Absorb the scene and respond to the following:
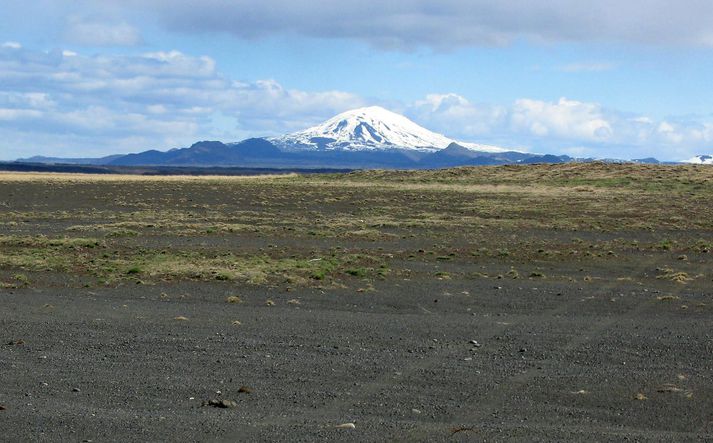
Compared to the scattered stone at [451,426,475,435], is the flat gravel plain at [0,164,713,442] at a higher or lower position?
lower

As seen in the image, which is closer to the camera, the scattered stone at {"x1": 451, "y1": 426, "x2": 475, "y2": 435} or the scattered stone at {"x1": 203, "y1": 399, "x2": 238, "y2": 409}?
the scattered stone at {"x1": 451, "y1": 426, "x2": 475, "y2": 435}

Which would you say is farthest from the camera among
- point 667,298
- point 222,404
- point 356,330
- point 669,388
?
point 667,298

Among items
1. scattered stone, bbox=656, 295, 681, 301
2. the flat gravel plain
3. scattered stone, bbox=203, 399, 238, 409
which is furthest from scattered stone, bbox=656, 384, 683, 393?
scattered stone, bbox=656, 295, 681, 301

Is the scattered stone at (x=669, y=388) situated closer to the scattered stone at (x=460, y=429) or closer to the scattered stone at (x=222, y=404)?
the scattered stone at (x=460, y=429)

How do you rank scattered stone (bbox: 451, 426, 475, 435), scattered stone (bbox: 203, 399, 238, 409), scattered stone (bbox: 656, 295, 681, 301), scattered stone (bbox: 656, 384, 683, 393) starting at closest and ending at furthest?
1. scattered stone (bbox: 451, 426, 475, 435)
2. scattered stone (bbox: 203, 399, 238, 409)
3. scattered stone (bbox: 656, 384, 683, 393)
4. scattered stone (bbox: 656, 295, 681, 301)

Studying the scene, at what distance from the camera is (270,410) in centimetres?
1047

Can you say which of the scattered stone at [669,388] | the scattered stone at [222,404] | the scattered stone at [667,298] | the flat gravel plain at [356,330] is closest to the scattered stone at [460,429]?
the flat gravel plain at [356,330]

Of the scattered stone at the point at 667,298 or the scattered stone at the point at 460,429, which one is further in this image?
the scattered stone at the point at 667,298

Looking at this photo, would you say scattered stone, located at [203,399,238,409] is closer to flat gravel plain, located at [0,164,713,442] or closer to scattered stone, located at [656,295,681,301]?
flat gravel plain, located at [0,164,713,442]

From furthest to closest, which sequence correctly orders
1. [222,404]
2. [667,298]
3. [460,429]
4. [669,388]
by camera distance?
[667,298] → [669,388] → [222,404] → [460,429]

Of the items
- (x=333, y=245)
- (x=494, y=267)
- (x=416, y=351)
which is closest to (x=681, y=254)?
(x=494, y=267)

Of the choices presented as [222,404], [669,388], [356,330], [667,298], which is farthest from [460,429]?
[667,298]

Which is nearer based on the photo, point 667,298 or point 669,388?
point 669,388

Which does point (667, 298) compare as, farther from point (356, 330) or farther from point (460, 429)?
point (460, 429)
